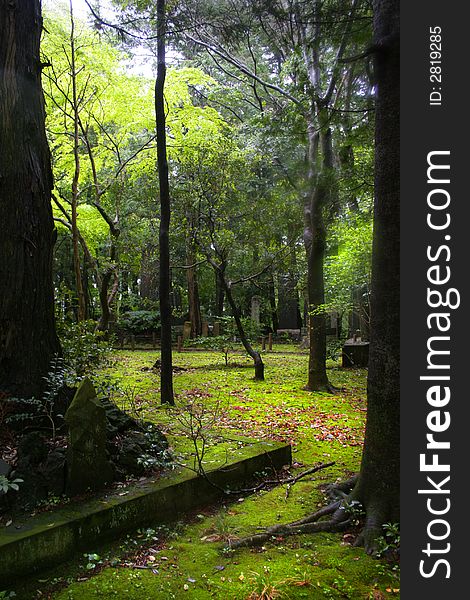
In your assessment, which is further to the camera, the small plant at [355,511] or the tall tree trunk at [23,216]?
the tall tree trunk at [23,216]

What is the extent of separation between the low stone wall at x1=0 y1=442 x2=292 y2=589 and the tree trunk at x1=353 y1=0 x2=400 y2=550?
4.91 ft

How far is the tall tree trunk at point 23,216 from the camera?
4.21 meters

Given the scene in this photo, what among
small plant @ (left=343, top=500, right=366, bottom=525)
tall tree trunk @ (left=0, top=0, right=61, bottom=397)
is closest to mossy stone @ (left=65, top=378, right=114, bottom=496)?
tall tree trunk @ (left=0, top=0, right=61, bottom=397)

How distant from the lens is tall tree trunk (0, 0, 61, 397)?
13.8 ft

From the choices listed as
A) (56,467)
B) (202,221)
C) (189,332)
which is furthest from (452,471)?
(189,332)

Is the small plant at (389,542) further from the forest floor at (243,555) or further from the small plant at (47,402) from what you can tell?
the small plant at (47,402)

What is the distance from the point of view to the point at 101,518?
331cm

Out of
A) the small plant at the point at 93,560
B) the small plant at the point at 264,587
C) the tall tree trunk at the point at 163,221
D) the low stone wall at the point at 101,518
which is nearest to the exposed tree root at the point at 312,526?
the small plant at the point at 264,587

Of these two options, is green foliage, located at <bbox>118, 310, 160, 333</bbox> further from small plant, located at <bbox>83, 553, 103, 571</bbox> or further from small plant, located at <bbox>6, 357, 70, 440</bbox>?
small plant, located at <bbox>83, 553, 103, 571</bbox>

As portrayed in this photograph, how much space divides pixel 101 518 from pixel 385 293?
2.70 metres

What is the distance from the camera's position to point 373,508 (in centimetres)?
343

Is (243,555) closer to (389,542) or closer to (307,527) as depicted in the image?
(307,527)

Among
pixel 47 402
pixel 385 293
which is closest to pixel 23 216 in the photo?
pixel 47 402

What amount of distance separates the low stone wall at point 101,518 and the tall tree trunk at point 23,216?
56.5 inches
